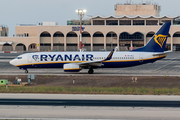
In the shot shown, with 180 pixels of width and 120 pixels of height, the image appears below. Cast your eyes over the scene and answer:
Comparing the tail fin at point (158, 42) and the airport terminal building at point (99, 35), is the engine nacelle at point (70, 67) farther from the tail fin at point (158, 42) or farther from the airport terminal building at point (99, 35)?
the airport terminal building at point (99, 35)

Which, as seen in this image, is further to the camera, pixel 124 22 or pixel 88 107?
pixel 124 22

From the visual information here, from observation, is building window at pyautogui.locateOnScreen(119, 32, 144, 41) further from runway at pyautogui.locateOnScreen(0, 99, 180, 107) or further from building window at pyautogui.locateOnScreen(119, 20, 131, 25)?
runway at pyautogui.locateOnScreen(0, 99, 180, 107)

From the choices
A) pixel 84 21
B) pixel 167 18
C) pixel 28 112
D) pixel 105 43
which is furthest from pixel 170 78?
pixel 84 21

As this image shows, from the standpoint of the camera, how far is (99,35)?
416 ft

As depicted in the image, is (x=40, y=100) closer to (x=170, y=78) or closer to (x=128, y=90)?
(x=128, y=90)

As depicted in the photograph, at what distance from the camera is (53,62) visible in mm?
46812

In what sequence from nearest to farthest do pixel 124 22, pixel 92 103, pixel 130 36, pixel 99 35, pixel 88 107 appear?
pixel 88 107 < pixel 92 103 < pixel 130 36 < pixel 99 35 < pixel 124 22

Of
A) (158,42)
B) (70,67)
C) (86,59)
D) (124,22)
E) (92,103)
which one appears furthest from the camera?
(124,22)

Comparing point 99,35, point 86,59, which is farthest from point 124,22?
point 86,59

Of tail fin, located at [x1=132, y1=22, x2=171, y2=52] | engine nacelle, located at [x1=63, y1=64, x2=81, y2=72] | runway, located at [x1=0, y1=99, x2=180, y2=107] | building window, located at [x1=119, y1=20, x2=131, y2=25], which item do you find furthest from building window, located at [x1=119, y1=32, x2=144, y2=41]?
runway, located at [x1=0, y1=99, x2=180, y2=107]

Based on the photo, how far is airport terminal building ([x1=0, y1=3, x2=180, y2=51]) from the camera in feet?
407

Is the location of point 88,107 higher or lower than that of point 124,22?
lower

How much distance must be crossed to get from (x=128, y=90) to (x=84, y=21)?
11329 centimetres

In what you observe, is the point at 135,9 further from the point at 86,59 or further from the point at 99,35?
the point at 86,59
